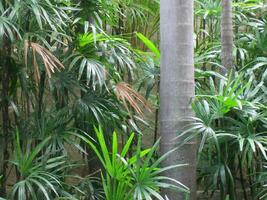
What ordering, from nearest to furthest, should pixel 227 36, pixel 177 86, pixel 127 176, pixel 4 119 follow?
pixel 127 176
pixel 177 86
pixel 4 119
pixel 227 36

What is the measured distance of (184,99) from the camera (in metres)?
3.17

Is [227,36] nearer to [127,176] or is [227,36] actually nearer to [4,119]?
[127,176]

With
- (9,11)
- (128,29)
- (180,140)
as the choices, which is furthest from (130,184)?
(128,29)

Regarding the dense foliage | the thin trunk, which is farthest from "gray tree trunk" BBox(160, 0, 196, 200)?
the thin trunk

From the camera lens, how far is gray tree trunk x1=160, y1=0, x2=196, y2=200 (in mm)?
3145

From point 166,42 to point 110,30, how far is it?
4.23 feet

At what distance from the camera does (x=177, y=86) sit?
317 cm

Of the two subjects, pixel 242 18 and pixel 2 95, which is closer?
pixel 2 95

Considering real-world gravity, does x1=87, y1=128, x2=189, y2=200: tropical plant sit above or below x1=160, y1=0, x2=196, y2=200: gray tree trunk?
below

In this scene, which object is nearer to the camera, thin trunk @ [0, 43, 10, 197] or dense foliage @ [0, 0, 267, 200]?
dense foliage @ [0, 0, 267, 200]

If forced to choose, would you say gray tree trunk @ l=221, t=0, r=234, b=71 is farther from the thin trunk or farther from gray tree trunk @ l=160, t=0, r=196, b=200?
the thin trunk

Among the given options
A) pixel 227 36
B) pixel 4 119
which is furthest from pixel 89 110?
pixel 227 36

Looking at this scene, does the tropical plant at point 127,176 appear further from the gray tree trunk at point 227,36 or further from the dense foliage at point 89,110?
the gray tree trunk at point 227,36

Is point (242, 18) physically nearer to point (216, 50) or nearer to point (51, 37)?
A: point (216, 50)
